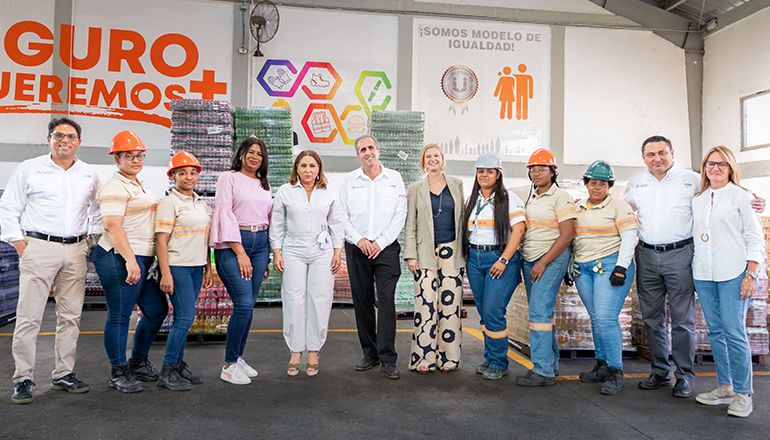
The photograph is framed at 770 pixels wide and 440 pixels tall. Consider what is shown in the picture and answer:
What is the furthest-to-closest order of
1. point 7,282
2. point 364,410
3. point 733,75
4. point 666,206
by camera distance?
point 733,75 < point 7,282 < point 666,206 < point 364,410

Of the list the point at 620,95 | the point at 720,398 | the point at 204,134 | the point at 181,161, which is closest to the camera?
the point at 720,398

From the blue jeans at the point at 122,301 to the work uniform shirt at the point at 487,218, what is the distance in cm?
263

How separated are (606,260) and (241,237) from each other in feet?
9.72

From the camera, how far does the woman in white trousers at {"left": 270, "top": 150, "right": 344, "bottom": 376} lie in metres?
4.29

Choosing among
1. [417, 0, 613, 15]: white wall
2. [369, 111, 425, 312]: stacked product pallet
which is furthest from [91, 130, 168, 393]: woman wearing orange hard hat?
[417, 0, 613, 15]: white wall

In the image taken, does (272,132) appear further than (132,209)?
Yes

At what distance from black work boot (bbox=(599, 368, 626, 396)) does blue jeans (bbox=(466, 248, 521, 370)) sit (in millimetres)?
825

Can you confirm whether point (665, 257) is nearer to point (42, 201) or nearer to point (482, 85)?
point (42, 201)

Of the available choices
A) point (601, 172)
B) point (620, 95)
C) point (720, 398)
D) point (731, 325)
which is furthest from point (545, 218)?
point (620, 95)

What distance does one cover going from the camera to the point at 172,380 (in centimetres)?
400

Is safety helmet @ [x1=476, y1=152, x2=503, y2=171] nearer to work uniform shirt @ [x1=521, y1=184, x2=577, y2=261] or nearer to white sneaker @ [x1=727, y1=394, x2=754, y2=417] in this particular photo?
work uniform shirt @ [x1=521, y1=184, x2=577, y2=261]

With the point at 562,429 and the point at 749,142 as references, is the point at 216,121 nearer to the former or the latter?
the point at 562,429

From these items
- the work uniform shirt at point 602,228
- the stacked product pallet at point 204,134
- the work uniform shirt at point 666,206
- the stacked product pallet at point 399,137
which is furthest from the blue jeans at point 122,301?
the stacked product pallet at point 399,137

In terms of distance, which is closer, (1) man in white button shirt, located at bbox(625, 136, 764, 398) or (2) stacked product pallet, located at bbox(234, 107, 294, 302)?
(1) man in white button shirt, located at bbox(625, 136, 764, 398)
